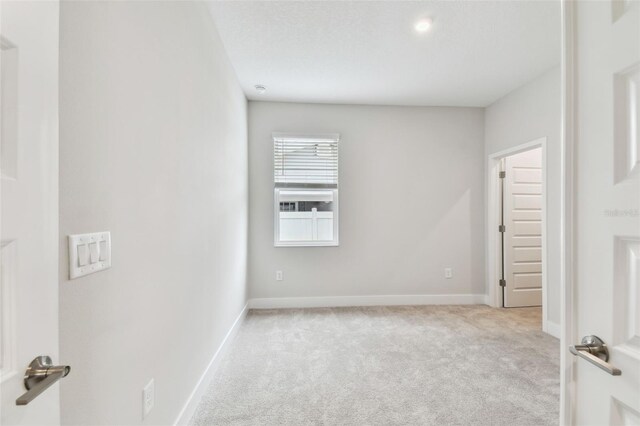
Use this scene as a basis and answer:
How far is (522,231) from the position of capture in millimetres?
3793

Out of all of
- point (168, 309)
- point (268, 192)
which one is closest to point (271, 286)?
point (268, 192)

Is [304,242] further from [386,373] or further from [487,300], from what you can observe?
[487,300]

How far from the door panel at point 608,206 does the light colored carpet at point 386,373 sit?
136cm

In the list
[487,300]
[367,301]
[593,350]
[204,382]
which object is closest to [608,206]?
[593,350]

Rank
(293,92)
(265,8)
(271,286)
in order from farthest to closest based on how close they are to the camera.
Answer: (271,286)
(293,92)
(265,8)

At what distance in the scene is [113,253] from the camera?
1.00m

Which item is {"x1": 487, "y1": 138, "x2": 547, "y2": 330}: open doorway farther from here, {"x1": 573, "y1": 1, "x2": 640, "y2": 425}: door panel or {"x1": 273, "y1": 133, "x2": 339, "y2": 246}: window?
{"x1": 573, "y1": 1, "x2": 640, "y2": 425}: door panel

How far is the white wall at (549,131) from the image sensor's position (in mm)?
2873

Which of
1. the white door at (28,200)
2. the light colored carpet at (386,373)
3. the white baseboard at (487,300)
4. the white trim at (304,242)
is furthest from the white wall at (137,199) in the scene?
the white baseboard at (487,300)

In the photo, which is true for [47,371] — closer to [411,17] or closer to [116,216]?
[116,216]

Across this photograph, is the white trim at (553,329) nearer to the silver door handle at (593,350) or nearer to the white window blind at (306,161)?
the white window blind at (306,161)

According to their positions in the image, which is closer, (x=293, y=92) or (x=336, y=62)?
(x=336, y=62)

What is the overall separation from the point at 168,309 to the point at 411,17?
Answer: 8.40ft

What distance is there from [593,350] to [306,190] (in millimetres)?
3283
